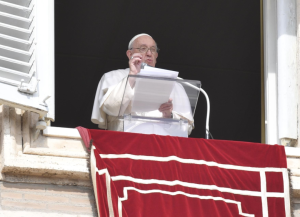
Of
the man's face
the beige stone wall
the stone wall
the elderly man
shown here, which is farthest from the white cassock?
the beige stone wall

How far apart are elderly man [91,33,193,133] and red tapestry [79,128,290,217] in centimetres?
35

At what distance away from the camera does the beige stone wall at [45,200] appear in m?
5.86

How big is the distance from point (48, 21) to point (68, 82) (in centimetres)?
296

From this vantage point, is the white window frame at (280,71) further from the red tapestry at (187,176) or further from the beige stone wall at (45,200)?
the beige stone wall at (45,200)

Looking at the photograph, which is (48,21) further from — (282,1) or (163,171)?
(282,1)

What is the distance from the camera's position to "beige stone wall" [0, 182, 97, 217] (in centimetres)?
586

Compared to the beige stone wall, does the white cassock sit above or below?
above

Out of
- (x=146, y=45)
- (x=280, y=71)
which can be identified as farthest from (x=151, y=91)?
(x=146, y=45)

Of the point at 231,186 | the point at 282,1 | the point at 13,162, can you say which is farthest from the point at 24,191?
the point at 282,1

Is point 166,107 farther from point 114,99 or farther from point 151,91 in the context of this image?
point 114,99

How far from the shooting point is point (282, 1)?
23.2 feet

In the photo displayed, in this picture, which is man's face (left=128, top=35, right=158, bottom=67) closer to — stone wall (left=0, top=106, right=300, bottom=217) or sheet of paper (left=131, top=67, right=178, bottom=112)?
sheet of paper (left=131, top=67, right=178, bottom=112)

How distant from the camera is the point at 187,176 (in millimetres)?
6125

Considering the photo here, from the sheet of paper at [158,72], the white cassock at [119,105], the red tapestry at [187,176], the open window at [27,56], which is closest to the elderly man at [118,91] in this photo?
the white cassock at [119,105]
